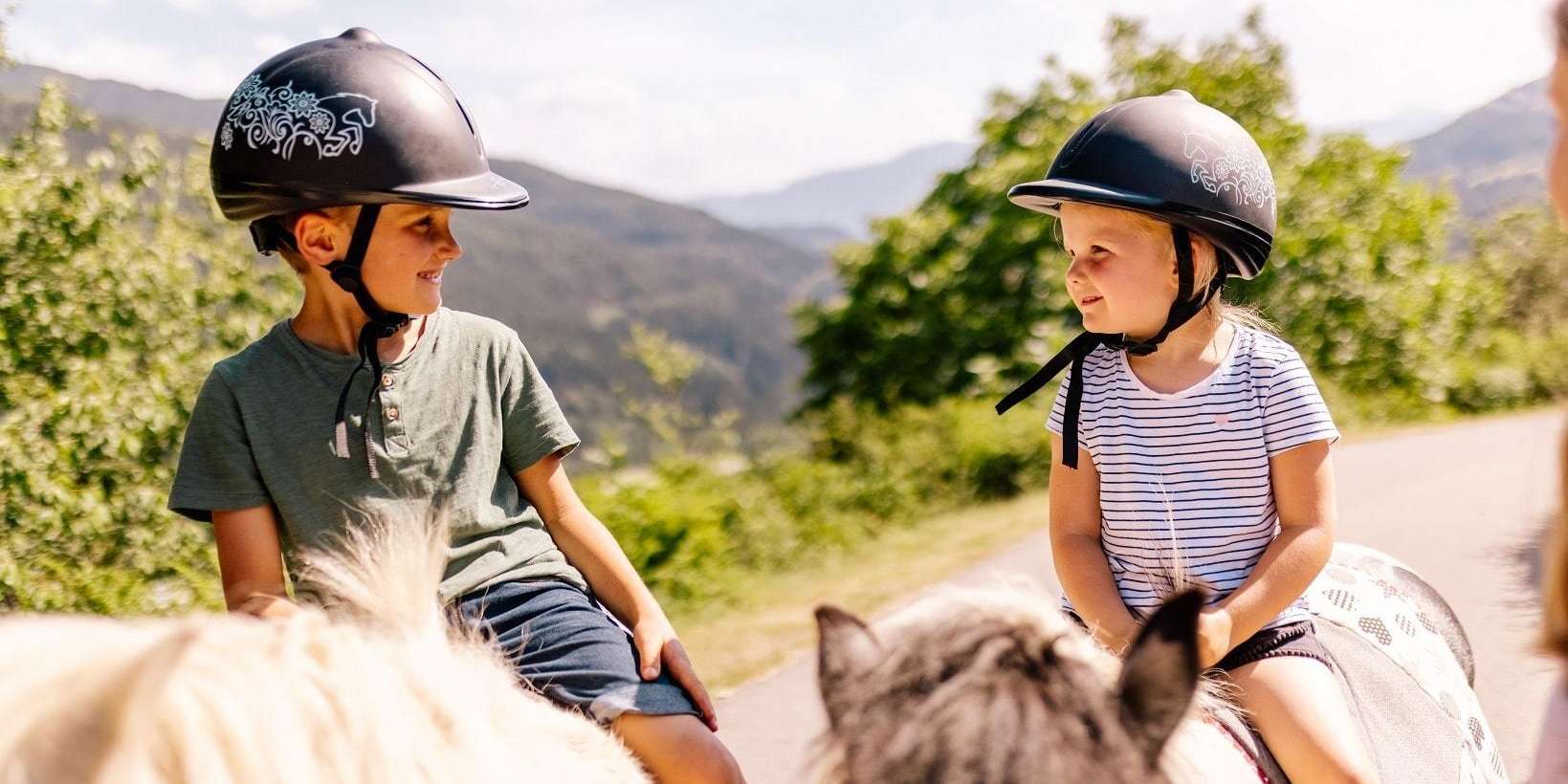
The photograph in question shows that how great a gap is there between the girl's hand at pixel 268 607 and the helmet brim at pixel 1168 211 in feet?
6.23

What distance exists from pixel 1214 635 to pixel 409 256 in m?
1.97

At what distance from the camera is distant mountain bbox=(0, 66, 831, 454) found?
779cm

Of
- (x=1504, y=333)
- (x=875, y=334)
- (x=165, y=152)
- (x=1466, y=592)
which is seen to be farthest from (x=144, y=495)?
(x=1504, y=333)

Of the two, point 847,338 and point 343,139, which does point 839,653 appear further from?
point 847,338

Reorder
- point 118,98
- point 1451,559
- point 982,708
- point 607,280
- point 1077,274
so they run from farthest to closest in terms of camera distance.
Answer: point 607,280, point 1451,559, point 118,98, point 1077,274, point 982,708


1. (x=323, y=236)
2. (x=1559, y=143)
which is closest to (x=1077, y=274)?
(x=1559, y=143)

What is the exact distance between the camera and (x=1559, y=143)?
1.53 m

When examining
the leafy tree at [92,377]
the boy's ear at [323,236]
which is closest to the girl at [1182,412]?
the boy's ear at [323,236]

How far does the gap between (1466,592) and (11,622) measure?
26.9ft

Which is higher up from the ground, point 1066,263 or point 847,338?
point 1066,263

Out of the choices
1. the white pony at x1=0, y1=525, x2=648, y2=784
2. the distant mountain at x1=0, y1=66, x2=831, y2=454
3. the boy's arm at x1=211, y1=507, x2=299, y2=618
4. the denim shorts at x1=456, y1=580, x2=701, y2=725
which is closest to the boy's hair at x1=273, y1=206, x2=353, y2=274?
the boy's arm at x1=211, y1=507, x2=299, y2=618

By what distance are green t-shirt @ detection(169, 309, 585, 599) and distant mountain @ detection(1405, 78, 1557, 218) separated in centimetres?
242

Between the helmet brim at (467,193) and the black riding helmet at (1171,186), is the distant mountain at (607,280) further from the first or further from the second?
the black riding helmet at (1171,186)

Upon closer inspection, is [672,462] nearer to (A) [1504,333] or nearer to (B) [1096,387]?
(B) [1096,387]
